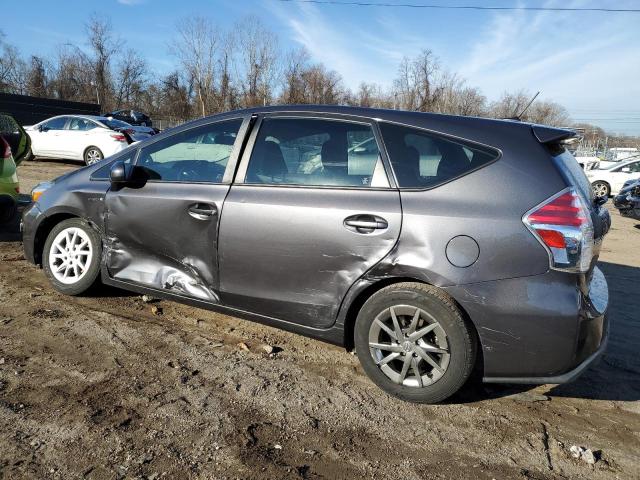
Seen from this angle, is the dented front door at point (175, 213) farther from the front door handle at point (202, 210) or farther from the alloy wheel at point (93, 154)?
the alloy wheel at point (93, 154)

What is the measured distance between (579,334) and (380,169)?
142cm

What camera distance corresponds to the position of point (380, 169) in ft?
9.87

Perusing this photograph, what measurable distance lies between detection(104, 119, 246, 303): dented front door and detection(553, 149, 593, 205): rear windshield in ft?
6.90

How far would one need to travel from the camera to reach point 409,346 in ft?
9.42

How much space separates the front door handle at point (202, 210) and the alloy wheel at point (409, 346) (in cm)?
136

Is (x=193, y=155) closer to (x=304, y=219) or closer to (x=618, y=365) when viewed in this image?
(x=304, y=219)

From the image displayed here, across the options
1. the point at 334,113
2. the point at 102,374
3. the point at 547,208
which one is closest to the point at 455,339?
the point at 547,208

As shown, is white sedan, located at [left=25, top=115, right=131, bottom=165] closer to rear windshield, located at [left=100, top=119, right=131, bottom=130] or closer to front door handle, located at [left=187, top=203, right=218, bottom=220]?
rear windshield, located at [left=100, top=119, right=131, bottom=130]

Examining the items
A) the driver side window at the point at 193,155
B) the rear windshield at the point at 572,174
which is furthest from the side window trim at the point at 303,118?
the rear windshield at the point at 572,174

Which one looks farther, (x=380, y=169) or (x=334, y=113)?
(x=334, y=113)

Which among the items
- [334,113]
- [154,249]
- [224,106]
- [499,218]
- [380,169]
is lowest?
[154,249]

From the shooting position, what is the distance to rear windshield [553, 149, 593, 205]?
273 centimetres

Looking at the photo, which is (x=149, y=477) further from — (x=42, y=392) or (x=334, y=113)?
(x=334, y=113)

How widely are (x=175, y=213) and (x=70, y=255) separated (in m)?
1.27
